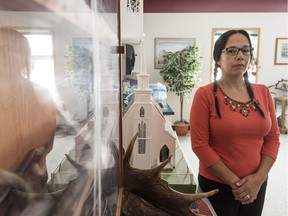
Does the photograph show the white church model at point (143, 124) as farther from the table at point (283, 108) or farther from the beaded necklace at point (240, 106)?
the table at point (283, 108)

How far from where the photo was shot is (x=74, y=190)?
0.37m

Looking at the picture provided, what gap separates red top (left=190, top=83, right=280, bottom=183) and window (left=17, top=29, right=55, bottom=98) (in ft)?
3.60

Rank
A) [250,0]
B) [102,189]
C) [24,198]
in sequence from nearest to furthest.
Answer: [24,198] → [102,189] → [250,0]

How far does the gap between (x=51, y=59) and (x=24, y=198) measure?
0.43ft

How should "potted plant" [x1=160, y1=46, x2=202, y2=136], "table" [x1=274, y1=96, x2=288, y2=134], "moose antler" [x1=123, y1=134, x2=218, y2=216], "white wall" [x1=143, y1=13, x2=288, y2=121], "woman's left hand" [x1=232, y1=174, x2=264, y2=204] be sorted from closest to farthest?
"moose antler" [x1=123, y1=134, x2=218, y2=216] → "woman's left hand" [x1=232, y1=174, x2=264, y2=204] → "potted plant" [x1=160, y1=46, x2=202, y2=136] → "table" [x1=274, y1=96, x2=288, y2=134] → "white wall" [x1=143, y1=13, x2=288, y2=121]

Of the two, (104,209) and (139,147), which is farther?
(139,147)

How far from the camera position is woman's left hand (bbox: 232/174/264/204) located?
128 centimetres

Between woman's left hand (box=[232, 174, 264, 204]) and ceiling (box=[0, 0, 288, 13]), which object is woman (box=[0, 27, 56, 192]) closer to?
woman's left hand (box=[232, 174, 264, 204])

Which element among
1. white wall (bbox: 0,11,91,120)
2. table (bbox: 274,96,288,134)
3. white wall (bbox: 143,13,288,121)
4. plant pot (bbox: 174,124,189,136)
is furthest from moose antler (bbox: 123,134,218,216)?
table (bbox: 274,96,288,134)

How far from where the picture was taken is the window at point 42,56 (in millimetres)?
234

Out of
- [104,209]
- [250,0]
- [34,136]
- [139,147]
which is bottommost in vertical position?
[139,147]

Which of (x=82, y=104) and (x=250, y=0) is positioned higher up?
(x=250, y=0)


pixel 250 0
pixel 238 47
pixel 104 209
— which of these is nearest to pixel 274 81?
pixel 250 0

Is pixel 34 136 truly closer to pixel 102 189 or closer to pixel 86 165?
pixel 86 165
